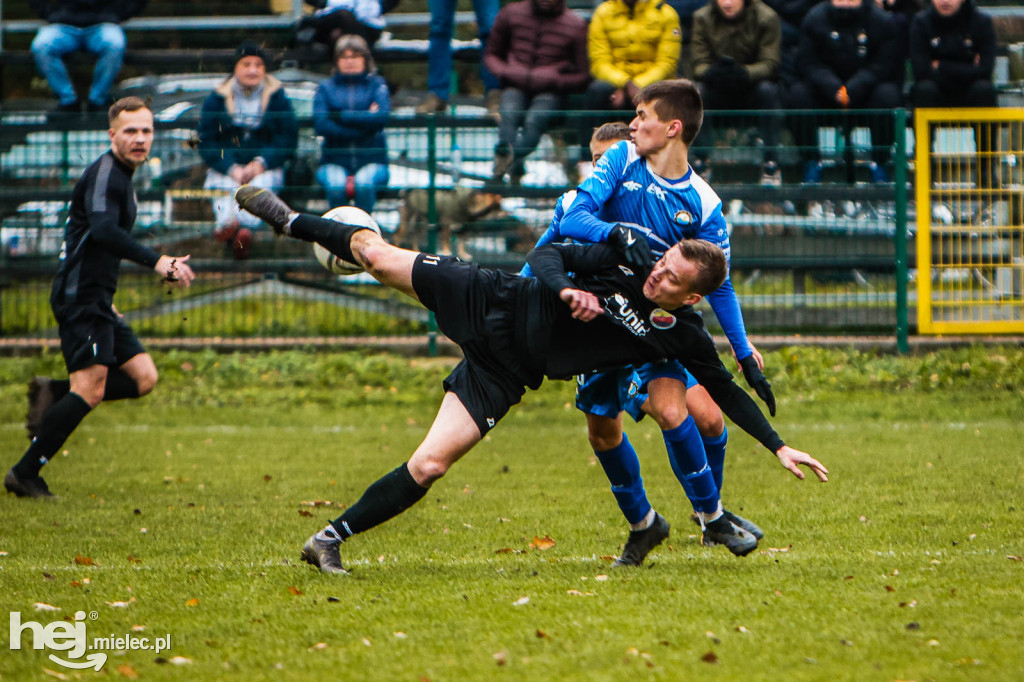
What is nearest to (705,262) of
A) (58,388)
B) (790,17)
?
(58,388)

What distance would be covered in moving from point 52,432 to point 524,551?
331 cm

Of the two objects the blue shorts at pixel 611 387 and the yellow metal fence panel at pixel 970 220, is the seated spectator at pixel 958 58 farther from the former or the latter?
the blue shorts at pixel 611 387

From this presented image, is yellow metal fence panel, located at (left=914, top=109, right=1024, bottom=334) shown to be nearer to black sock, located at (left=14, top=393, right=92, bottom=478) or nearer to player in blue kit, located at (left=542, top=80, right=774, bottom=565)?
player in blue kit, located at (left=542, top=80, right=774, bottom=565)

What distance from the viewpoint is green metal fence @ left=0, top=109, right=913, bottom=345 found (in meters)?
12.2

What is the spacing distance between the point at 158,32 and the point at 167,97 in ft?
10.8

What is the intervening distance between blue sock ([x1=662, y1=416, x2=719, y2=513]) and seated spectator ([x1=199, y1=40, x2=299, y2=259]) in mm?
7503

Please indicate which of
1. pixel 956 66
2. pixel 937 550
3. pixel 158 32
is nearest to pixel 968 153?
pixel 956 66

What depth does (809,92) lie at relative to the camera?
40.8 feet

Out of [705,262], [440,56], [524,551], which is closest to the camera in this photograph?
[705,262]

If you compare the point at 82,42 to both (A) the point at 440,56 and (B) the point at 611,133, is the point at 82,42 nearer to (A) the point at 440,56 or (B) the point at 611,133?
(A) the point at 440,56

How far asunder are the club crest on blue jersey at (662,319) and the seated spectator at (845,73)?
7482 millimetres

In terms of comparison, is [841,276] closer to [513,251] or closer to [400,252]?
[513,251]

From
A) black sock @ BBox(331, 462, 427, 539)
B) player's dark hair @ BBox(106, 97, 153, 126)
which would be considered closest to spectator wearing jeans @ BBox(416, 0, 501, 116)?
player's dark hair @ BBox(106, 97, 153, 126)

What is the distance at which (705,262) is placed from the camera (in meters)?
4.99
